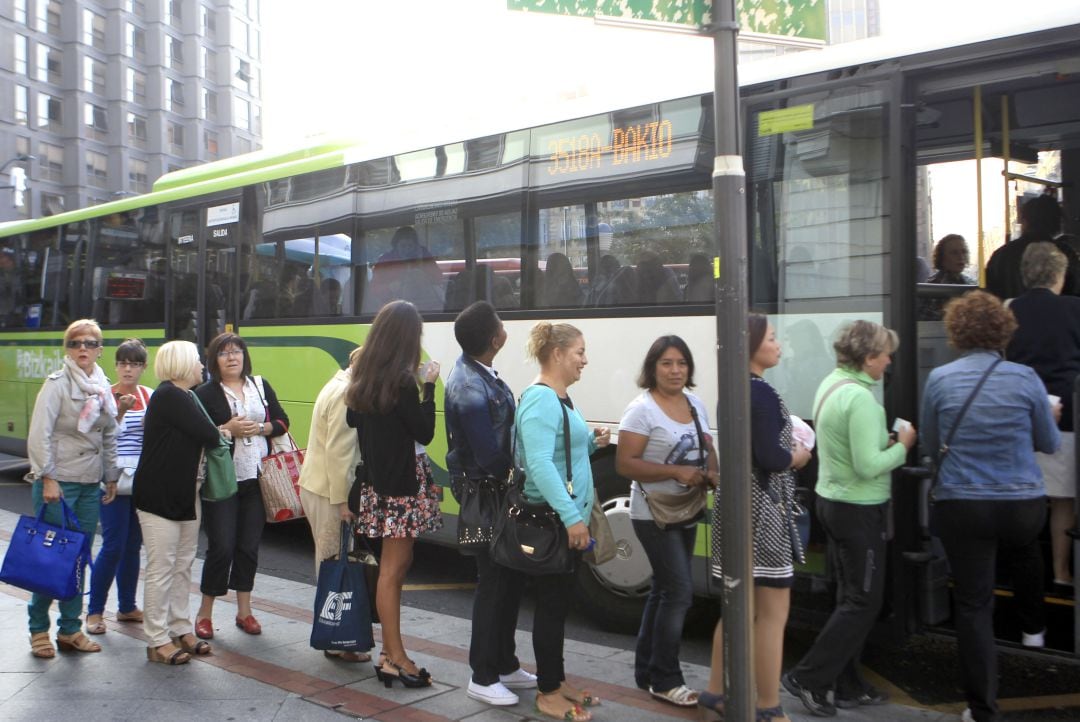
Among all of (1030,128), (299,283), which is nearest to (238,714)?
(299,283)

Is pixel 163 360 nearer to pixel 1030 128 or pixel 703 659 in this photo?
pixel 703 659

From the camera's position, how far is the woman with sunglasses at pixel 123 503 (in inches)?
238

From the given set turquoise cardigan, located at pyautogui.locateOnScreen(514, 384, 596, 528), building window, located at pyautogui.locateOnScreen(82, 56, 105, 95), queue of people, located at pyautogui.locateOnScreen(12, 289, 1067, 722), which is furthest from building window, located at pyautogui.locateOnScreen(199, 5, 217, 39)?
turquoise cardigan, located at pyautogui.locateOnScreen(514, 384, 596, 528)

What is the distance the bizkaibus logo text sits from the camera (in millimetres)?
5328

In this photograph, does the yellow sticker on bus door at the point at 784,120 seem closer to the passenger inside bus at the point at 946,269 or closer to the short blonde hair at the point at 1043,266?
the short blonde hair at the point at 1043,266

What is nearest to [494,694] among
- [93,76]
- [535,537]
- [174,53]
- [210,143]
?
[535,537]

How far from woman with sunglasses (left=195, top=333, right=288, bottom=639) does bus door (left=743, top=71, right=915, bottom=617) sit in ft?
9.63

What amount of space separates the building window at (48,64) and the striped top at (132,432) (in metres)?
66.7

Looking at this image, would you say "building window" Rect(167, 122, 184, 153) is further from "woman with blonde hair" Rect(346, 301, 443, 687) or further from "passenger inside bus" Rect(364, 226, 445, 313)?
"woman with blonde hair" Rect(346, 301, 443, 687)

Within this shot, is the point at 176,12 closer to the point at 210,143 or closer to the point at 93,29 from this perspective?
the point at 93,29

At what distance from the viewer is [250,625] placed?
6.10 meters

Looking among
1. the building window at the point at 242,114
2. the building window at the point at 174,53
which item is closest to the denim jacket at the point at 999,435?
the building window at the point at 174,53

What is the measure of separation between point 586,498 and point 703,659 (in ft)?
5.85

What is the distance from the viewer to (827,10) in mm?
3676
